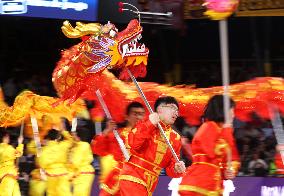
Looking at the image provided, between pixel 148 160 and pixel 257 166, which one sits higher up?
pixel 148 160

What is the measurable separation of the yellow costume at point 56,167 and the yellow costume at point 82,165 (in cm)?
11

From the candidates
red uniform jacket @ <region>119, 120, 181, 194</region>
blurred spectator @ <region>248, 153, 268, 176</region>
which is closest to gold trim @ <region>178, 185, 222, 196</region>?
red uniform jacket @ <region>119, 120, 181, 194</region>

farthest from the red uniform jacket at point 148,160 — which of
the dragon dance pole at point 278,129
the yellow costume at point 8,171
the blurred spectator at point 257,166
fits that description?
the yellow costume at point 8,171

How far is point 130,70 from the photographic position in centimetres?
745

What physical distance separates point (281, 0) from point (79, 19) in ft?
10.6

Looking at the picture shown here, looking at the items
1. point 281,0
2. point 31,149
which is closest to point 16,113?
point 31,149

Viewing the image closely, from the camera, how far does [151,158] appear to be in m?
7.11

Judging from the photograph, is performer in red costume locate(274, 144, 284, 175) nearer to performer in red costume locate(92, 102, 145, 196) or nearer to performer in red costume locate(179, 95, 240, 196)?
performer in red costume locate(92, 102, 145, 196)

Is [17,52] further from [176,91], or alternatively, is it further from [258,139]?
[176,91]

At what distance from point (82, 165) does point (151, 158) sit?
3927 mm

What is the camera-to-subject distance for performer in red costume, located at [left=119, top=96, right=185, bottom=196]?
22.9 ft

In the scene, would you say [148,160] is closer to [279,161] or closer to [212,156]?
[212,156]

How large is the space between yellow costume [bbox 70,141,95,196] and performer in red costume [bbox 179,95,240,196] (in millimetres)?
4475

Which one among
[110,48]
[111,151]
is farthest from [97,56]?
[111,151]
